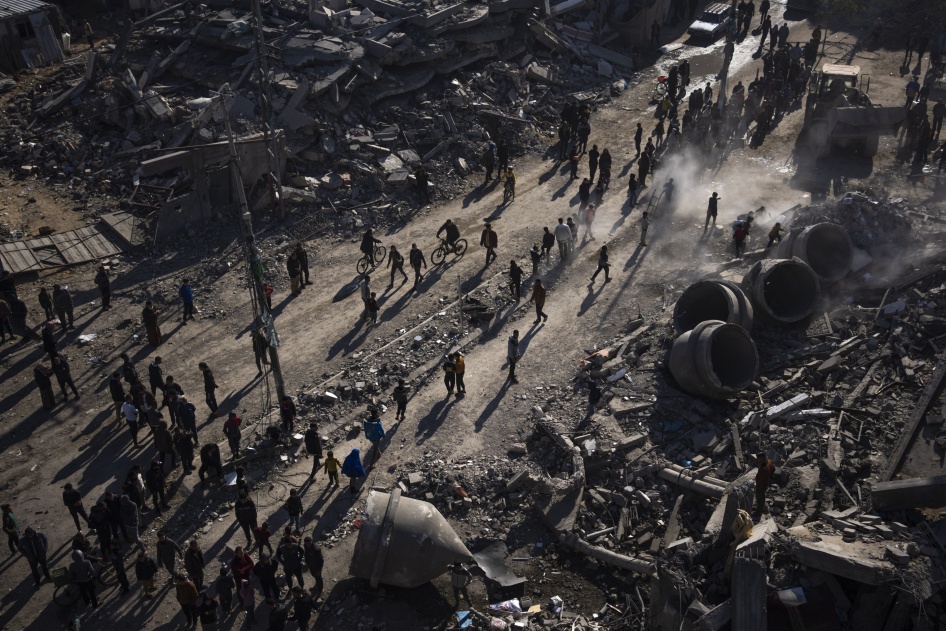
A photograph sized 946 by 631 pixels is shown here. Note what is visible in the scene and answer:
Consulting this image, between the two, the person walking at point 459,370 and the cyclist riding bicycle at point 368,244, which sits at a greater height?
the cyclist riding bicycle at point 368,244

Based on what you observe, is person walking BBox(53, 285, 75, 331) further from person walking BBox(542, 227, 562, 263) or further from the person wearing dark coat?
person walking BBox(542, 227, 562, 263)

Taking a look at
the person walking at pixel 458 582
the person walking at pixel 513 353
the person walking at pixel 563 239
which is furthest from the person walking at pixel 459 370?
the person walking at pixel 563 239

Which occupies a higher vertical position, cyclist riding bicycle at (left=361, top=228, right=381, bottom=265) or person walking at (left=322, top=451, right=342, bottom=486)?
cyclist riding bicycle at (left=361, top=228, right=381, bottom=265)

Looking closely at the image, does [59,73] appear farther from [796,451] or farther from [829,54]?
[829,54]

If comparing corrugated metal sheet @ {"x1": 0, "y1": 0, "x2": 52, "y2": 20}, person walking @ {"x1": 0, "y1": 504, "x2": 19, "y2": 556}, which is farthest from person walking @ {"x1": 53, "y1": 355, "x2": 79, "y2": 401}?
corrugated metal sheet @ {"x1": 0, "y1": 0, "x2": 52, "y2": 20}

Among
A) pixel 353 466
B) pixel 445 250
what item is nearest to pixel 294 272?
pixel 445 250

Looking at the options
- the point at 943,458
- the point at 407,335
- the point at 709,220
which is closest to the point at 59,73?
the point at 407,335

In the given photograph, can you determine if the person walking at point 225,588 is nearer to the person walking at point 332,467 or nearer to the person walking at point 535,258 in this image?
the person walking at point 332,467
